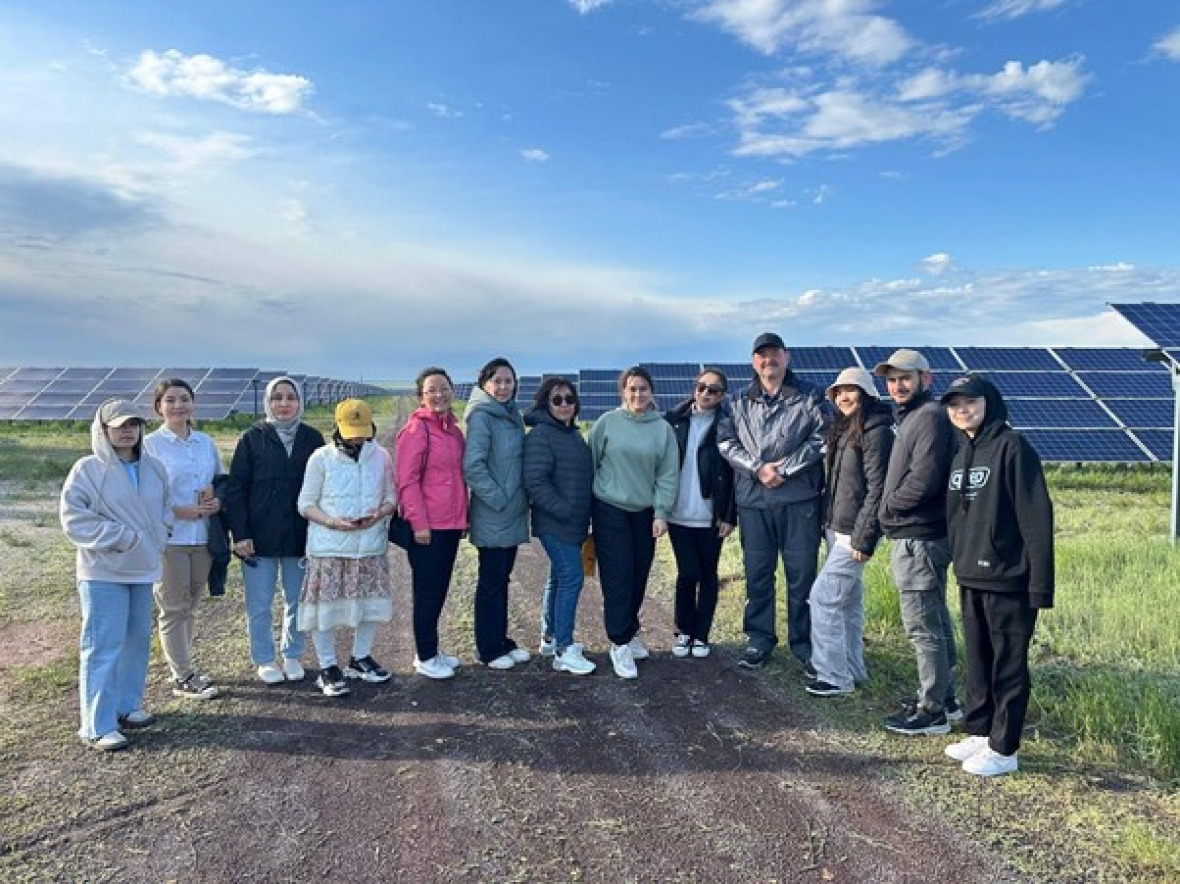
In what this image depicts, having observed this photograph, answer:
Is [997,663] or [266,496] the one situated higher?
[266,496]

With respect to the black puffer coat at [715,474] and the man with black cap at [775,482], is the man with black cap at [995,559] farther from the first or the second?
the black puffer coat at [715,474]

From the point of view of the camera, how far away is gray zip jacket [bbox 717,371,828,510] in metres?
5.23

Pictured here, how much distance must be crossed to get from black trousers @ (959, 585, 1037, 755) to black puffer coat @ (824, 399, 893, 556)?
2.33ft

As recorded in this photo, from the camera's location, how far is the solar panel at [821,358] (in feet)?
61.1

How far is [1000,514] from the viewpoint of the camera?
3791mm

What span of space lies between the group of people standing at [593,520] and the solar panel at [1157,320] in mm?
8423

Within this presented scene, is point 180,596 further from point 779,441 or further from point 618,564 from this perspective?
point 779,441

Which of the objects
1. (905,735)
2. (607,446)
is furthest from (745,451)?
(905,735)

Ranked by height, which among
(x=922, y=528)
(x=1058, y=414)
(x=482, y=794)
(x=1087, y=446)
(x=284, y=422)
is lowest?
(x=482, y=794)

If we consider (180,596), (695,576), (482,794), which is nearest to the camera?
(482,794)

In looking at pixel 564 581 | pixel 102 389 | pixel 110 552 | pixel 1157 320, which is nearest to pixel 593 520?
pixel 564 581

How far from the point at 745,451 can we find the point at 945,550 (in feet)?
4.88

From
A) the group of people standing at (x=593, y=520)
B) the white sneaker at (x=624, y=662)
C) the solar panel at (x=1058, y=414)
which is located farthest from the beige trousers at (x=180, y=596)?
the solar panel at (x=1058, y=414)

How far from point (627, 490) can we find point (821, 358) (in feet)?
49.4
